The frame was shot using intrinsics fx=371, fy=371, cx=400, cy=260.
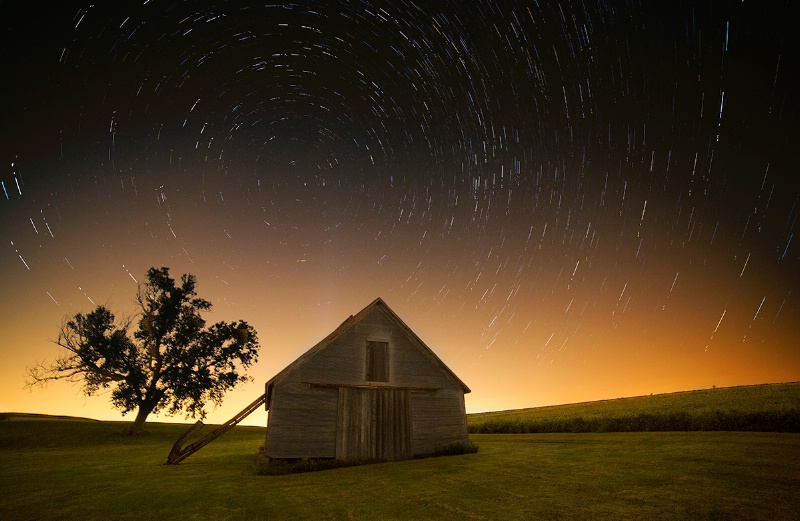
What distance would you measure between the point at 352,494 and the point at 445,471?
4563 mm

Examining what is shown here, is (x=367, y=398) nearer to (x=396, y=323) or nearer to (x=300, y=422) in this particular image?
(x=300, y=422)

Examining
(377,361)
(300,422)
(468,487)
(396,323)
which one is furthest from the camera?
(396,323)

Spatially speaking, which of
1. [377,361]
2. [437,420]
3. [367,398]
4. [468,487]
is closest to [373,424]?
[367,398]

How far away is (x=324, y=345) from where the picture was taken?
1769 cm

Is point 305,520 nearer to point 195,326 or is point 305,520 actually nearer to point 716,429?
point 716,429

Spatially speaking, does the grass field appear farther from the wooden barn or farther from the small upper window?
the small upper window

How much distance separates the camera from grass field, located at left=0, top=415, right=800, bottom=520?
8.38 m

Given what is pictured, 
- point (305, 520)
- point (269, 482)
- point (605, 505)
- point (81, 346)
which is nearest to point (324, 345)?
point (269, 482)

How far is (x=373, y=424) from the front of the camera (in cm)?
1764

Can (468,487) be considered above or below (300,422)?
below

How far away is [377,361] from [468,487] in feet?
28.5

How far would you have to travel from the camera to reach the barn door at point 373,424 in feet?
55.5

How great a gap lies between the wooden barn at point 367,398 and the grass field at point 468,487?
151 cm

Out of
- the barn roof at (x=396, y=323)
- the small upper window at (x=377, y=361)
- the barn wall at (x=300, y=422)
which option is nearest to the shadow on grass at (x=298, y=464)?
the barn wall at (x=300, y=422)
